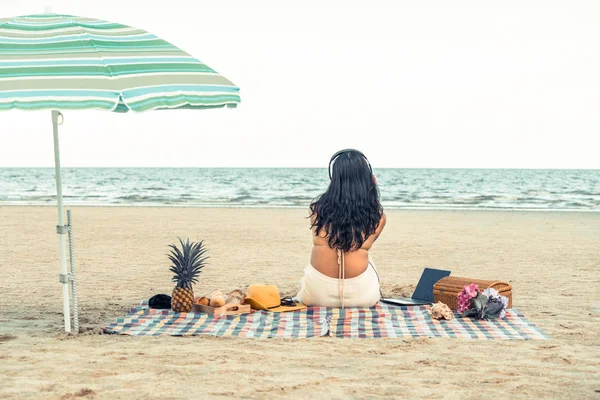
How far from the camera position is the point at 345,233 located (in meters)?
5.87

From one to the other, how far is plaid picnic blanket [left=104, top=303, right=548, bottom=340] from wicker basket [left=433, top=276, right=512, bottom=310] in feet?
0.70

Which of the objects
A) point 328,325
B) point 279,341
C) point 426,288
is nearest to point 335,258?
point 328,325

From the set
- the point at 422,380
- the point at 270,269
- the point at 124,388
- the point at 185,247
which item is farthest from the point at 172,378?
the point at 270,269

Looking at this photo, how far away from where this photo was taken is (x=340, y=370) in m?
4.45

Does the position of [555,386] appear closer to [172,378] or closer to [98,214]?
[172,378]

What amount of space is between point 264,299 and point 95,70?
8.03ft

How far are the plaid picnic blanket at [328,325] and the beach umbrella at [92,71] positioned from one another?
715mm

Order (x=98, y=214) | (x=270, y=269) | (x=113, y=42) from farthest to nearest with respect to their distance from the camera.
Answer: (x=98, y=214) < (x=270, y=269) < (x=113, y=42)

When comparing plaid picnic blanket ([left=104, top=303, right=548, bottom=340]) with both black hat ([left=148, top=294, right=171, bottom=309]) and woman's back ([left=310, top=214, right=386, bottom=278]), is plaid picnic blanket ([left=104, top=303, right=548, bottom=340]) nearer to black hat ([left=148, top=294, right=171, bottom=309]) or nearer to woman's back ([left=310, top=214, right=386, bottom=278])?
black hat ([left=148, top=294, right=171, bottom=309])

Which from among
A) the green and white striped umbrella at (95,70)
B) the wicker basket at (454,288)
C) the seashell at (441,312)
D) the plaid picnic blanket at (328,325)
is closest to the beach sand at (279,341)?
the plaid picnic blanket at (328,325)

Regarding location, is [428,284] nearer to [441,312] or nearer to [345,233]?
[441,312]

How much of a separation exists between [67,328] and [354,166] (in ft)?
8.38

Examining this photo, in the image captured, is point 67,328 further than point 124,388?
Yes

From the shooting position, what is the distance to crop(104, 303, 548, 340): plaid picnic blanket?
5363 millimetres
